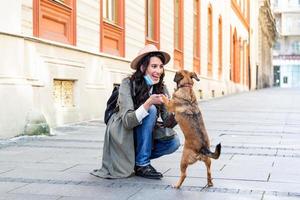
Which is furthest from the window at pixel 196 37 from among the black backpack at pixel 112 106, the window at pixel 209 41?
the black backpack at pixel 112 106

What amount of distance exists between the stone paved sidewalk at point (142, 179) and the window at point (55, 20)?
2.01 m

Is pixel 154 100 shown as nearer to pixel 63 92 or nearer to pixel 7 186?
pixel 7 186

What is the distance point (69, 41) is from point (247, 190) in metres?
7.73

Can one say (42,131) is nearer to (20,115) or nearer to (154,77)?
(20,115)

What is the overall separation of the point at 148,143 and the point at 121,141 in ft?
0.90

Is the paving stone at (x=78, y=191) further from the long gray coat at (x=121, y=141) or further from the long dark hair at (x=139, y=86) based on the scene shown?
the long dark hair at (x=139, y=86)

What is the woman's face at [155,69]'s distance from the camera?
6156 millimetres

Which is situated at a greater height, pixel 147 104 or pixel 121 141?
pixel 147 104

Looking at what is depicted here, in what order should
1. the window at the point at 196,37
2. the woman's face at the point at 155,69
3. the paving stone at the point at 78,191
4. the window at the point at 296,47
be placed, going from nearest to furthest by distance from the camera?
the paving stone at the point at 78,191, the woman's face at the point at 155,69, the window at the point at 196,37, the window at the point at 296,47

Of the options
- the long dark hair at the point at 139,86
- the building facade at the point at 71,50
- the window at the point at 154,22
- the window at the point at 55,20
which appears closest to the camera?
the long dark hair at the point at 139,86

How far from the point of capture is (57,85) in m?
12.3

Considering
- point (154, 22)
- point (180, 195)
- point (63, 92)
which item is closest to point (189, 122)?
point (180, 195)

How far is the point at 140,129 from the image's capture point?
6.21 metres

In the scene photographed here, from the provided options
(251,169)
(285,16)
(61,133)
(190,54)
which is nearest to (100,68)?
(61,133)
